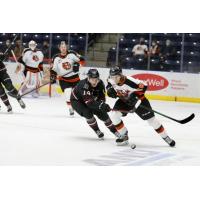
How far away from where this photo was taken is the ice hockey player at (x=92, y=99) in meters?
5.11

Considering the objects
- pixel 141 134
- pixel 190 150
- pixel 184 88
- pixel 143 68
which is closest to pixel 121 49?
pixel 143 68

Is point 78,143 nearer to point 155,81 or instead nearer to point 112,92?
point 112,92

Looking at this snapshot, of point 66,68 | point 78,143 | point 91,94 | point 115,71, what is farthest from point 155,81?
point 115,71

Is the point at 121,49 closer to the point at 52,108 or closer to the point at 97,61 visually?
the point at 97,61

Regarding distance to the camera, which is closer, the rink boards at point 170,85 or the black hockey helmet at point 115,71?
the black hockey helmet at point 115,71

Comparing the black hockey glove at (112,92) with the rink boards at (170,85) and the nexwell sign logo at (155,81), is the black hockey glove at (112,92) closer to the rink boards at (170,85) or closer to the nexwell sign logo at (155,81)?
the rink boards at (170,85)

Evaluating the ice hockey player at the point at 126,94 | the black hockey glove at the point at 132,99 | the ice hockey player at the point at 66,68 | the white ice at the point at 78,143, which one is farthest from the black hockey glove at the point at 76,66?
the black hockey glove at the point at 132,99

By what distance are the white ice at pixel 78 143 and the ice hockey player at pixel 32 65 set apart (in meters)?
A: 1.25

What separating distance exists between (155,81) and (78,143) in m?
4.32

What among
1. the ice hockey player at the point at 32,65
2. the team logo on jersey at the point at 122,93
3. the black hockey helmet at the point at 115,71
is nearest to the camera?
the black hockey helmet at the point at 115,71

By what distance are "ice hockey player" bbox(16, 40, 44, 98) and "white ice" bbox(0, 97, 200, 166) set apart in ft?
4.12

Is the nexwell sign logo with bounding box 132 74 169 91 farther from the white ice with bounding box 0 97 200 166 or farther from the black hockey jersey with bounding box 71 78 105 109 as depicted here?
the black hockey jersey with bounding box 71 78 105 109

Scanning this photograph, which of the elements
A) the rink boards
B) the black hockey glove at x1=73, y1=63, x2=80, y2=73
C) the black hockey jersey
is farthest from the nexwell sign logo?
the black hockey jersey

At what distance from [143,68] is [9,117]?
10.2 ft
